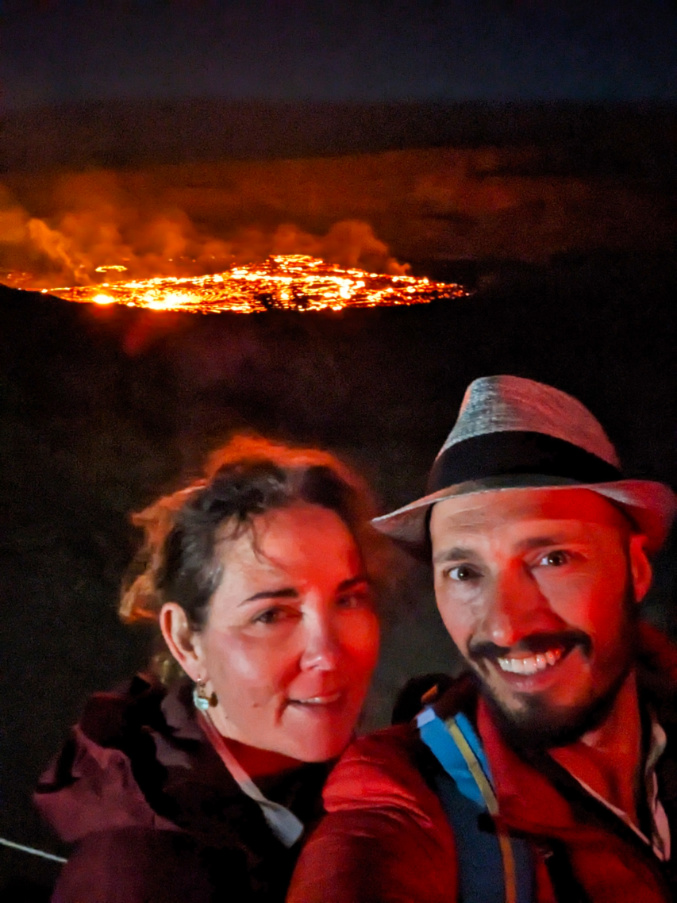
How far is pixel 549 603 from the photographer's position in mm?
1311

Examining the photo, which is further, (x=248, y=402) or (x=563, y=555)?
(x=248, y=402)

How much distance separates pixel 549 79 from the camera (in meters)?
1.50

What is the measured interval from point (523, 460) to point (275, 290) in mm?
531

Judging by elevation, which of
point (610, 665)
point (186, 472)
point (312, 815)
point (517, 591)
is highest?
point (186, 472)

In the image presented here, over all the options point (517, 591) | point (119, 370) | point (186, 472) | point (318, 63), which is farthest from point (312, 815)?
point (318, 63)

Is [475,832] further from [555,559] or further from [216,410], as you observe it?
[216,410]

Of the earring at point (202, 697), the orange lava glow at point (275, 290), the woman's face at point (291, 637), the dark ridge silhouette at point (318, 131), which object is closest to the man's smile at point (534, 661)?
the woman's face at point (291, 637)

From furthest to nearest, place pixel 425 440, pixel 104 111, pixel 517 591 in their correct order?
pixel 104 111 < pixel 425 440 < pixel 517 591

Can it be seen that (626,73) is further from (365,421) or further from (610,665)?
(610,665)

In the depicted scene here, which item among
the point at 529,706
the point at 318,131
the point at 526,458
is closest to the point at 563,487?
the point at 526,458

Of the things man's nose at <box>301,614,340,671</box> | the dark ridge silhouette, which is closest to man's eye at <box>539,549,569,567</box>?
man's nose at <box>301,614,340,671</box>

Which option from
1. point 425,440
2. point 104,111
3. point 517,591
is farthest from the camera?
point 104,111

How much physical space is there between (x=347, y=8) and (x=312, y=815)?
135 cm

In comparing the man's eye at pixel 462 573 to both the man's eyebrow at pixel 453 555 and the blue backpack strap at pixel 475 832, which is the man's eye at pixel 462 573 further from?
the blue backpack strap at pixel 475 832
